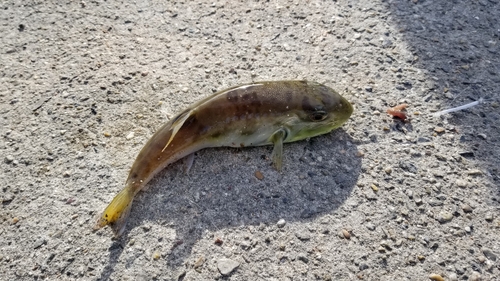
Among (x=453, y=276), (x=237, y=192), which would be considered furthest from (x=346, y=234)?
(x=237, y=192)

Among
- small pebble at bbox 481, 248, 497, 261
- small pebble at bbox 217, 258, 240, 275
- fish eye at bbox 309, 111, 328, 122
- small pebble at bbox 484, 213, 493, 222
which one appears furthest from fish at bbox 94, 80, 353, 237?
small pebble at bbox 481, 248, 497, 261

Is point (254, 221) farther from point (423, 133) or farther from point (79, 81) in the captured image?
point (79, 81)

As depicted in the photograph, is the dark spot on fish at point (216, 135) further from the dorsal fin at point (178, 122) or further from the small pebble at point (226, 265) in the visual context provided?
the small pebble at point (226, 265)

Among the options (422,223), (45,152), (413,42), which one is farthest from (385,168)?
(45,152)

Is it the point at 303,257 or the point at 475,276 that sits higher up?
the point at 303,257

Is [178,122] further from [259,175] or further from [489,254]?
[489,254]

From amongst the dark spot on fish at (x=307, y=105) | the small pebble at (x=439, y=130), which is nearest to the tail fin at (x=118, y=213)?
the dark spot on fish at (x=307, y=105)

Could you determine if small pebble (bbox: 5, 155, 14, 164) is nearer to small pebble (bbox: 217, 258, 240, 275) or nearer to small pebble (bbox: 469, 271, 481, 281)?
small pebble (bbox: 217, 258, 240, 275)
